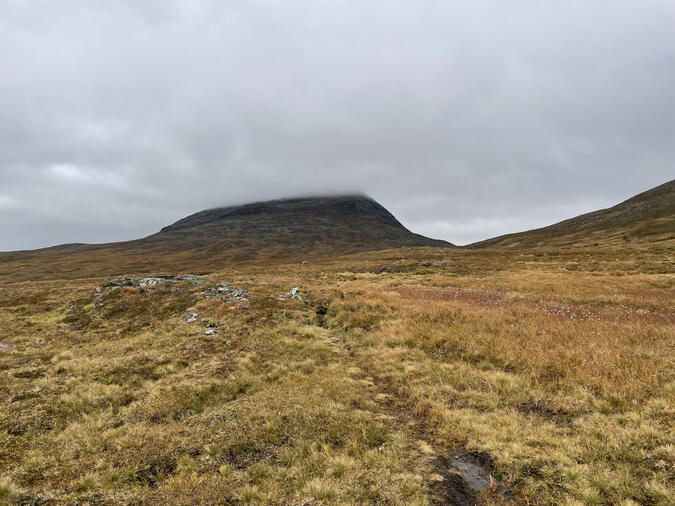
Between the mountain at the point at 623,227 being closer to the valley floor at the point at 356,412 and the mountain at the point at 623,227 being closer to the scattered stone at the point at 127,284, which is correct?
the valley floor at the point at 356,412

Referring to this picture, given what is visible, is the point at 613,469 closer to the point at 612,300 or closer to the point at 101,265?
the point at 612,300

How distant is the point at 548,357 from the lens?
12.8 m

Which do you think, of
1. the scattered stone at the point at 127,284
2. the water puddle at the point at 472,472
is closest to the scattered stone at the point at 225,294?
the scattered stone at the point at 127,284

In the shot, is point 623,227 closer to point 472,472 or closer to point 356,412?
point 356,412

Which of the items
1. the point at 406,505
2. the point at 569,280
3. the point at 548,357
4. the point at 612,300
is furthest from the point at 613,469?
the point at 569,280

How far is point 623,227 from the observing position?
136m

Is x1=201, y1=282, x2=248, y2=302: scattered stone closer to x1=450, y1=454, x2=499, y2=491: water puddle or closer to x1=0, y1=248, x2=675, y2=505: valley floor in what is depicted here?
x1=0, y1=248, x2=675, y2=505: valley floor

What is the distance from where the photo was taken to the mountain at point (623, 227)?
113m

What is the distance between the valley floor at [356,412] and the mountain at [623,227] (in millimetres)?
118556

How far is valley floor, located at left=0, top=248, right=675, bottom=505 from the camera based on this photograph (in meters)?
7.01

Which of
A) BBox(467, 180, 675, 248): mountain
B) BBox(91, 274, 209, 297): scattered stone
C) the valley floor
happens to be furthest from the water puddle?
BBox(467, 180, 675, 248): mountain

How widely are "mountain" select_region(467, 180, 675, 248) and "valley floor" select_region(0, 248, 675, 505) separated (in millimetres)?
118556

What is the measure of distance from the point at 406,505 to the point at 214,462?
4814 millimetres

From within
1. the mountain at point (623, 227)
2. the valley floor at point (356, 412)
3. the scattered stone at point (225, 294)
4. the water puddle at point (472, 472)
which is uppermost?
the mountain at point (623, 227)
